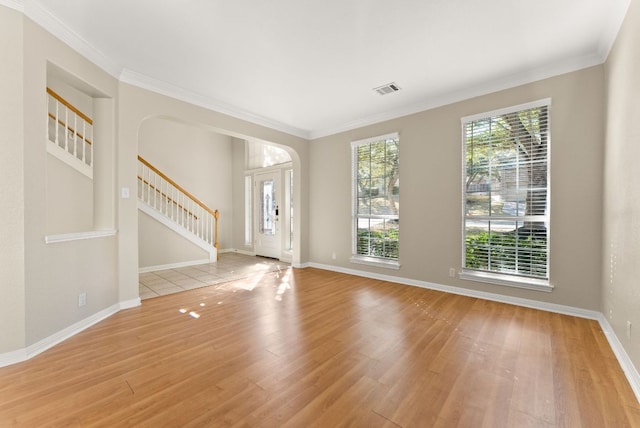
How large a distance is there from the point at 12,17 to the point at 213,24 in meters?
1.51

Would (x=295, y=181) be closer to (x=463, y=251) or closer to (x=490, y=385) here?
(x=463, y=251)

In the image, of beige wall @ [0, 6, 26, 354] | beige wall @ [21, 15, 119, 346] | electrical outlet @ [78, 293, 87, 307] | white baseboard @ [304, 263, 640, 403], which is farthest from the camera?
electrical outlet @ [78, 293, 87, 307]

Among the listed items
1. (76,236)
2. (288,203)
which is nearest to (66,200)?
(76,236)

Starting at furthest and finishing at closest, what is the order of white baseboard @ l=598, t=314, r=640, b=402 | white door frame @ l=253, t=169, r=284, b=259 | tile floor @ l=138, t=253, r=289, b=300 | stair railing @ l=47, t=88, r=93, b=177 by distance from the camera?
white door frame @ l=253, t=169, r=284, b=259
tile floor @ l=138, t=253, r=289, b=300
stair railing @ l=47, t=88, r=93, b=177
white baseboard @ l=598, t=314, r=640, b=402

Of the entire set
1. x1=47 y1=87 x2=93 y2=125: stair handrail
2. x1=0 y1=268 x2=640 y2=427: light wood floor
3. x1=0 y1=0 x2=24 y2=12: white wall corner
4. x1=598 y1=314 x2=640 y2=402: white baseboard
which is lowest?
x1=0 y1=268 x2=640 y2=427: light wood floor

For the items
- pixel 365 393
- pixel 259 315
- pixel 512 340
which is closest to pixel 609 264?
pixel 512 340

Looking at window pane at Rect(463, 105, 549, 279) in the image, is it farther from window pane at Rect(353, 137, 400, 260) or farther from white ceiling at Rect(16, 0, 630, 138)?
window pane at Rect(353, 137, 400, 260)

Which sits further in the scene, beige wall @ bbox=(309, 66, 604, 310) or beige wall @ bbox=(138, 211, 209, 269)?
beige wall @ bbox=(138, 211, 209, 269)

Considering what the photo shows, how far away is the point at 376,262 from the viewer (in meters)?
4.76

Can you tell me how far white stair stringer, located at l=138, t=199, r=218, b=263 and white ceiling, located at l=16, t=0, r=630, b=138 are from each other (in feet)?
8.96

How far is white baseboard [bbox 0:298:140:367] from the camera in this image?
2.07 m

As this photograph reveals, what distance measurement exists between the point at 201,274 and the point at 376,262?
3334 mm

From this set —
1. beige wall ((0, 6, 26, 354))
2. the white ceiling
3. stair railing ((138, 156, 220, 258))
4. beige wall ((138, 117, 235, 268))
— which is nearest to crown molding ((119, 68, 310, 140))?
the white ceiling

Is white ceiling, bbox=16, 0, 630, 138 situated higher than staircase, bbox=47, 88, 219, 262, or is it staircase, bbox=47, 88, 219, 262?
white ceiling, bbox=16, 0, 630, 138
